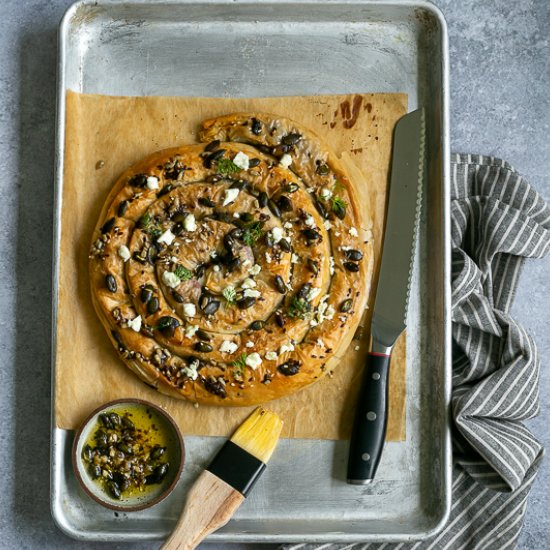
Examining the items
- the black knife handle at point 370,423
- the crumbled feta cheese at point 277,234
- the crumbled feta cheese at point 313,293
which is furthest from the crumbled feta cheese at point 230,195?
the black knife handle at point 370,423

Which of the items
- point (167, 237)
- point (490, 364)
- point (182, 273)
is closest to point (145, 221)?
point (167, 237)

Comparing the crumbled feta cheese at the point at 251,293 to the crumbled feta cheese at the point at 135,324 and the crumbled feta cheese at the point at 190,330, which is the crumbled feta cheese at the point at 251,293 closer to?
the crumbled feta cheese at the point at 190,330

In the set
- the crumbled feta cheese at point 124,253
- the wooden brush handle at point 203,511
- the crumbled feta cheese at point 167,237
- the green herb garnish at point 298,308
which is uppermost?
the crumbled feta cheese at point 167,237

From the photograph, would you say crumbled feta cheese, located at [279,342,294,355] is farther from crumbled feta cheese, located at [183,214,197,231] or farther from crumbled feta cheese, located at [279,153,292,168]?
crumbled feta cheese, located at [279,153,292,168]

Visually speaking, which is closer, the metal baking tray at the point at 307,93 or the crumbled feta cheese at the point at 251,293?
the crumbled feta cheese at the point at 251,293

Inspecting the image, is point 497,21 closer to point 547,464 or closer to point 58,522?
point 547,464

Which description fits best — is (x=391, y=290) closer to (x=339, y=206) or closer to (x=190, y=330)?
(x=339, y=206)
